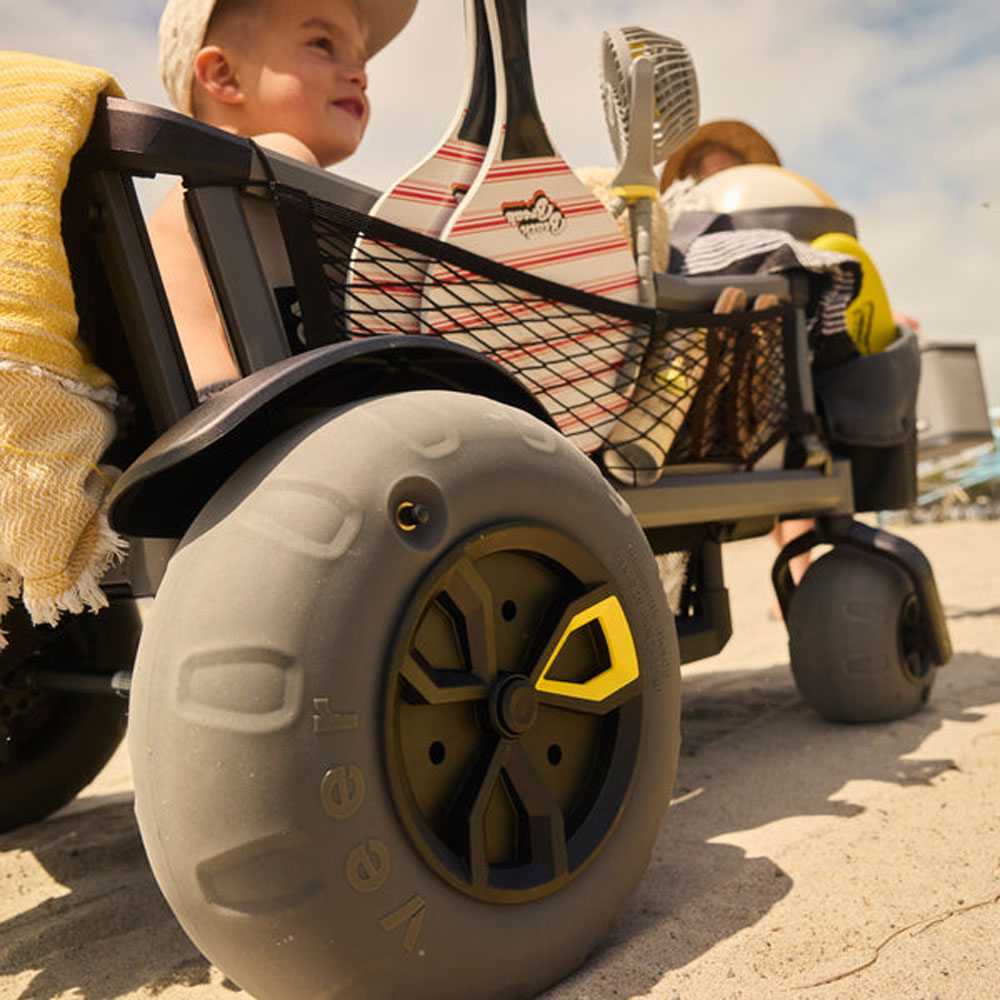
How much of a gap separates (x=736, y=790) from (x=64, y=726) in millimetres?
1593

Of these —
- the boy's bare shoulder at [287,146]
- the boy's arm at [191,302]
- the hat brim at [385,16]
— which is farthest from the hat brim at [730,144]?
the boy's arm at [191,302]

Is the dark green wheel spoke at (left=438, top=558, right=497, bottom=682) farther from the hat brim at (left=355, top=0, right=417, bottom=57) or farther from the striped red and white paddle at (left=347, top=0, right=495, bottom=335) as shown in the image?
the hat brim at (left=355, top=0, right=417, bottom=57)

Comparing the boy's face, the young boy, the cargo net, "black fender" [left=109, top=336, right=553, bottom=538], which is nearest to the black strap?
the cargo net

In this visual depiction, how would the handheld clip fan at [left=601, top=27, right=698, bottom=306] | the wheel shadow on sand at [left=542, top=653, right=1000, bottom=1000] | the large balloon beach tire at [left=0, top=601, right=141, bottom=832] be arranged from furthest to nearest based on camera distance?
the large balloon beach tire at [left=0, top=601, right=141, bottom=832]
the handheld clip fan at [left=601, top=27, right=698, bottom=306]
the wheel shadow on sand at [left=542, top=653, right=1000, bottom=1000]

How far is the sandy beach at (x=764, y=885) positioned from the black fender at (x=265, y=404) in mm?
699

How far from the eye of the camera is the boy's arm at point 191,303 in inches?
63.0

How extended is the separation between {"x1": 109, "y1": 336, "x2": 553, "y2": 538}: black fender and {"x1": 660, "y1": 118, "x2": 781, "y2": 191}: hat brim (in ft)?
9.22

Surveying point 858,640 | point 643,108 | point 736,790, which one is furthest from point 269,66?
point 858,640

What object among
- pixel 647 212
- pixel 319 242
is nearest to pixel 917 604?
pixel 647 212

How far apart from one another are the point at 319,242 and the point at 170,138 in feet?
1.02

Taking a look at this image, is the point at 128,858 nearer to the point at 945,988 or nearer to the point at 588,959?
the point at 588,959

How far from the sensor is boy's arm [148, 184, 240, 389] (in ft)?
5.25

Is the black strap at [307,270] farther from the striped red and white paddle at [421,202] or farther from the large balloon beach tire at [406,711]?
the large balloon beach tire at [406,711]

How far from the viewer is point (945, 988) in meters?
1.24
